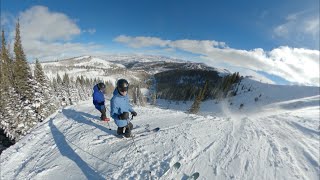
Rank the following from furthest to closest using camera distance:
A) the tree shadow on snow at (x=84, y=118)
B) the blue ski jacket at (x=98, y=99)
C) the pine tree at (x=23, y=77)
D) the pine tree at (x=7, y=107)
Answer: the pine tree at (x=23, y=77) < the pine tree at (x=7, y=107) < the blue ski jacket at (x=98, y=99) < the tree shadow on snow at (x=84, y=118)

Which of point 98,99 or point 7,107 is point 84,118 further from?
point 7,107

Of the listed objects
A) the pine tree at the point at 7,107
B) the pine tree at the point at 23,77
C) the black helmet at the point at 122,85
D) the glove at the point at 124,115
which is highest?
the black helmet at the point at 122,85

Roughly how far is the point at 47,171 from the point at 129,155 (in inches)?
113

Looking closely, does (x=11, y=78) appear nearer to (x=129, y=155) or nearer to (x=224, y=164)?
(x=129, y=155)

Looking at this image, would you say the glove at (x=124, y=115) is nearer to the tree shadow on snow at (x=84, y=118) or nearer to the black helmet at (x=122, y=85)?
the black helmet at (x=122, y=85)

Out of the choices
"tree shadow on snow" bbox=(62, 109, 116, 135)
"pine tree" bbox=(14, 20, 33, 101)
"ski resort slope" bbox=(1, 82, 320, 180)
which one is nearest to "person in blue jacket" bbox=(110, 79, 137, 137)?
"ski resort slope" bbox=(1, 82, 320, 180)

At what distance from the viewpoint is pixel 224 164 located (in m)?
7.34

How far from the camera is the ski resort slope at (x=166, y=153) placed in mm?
6957

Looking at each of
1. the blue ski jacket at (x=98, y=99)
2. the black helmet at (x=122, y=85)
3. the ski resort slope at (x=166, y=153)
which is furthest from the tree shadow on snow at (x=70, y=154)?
the black helmet at (x=122, y=85)

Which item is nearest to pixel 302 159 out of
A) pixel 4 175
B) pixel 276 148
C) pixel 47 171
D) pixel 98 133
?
pixel 276 148

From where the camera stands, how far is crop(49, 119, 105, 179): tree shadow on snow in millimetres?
6830

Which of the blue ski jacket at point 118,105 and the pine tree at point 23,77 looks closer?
the blue ski jacket at point 118,105

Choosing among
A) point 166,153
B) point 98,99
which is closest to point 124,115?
point 166,153

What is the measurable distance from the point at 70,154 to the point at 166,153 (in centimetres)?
390
